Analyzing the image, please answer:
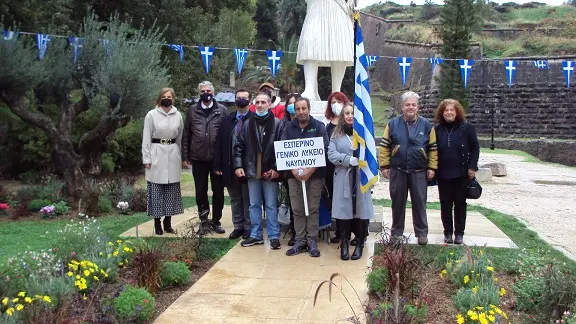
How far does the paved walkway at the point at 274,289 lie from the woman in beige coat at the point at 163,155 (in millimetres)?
1172

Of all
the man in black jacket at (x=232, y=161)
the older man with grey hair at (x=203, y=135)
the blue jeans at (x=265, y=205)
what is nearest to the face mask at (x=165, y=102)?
the older man with grey hair at (x=203, y=135)

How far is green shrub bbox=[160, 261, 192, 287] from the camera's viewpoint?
5156 mm

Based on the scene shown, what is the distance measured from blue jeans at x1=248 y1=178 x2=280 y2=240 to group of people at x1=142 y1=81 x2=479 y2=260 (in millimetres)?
12

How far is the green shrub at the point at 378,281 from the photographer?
15.8 ft

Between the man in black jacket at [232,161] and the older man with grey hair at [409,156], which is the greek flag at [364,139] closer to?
the older man with grey hair at [409,156]

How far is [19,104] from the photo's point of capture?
10023 millimetres

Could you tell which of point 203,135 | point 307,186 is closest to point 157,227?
point 203,135

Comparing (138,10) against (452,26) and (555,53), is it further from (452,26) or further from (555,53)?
(555,53)

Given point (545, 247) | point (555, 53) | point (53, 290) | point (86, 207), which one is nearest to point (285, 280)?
point (53, 290)

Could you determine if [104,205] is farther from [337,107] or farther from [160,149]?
[337,107]

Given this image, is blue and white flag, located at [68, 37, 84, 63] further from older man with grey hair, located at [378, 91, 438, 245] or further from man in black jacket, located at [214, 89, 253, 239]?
older man with grey hair, located at [378, 91, 438, 245]

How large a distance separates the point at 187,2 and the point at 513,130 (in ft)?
60.6

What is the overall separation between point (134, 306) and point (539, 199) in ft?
33.8

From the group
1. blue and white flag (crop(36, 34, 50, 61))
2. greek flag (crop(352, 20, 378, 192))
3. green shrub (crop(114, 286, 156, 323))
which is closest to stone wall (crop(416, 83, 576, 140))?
blue and white flag (crop(36, 34, 50, 61))
